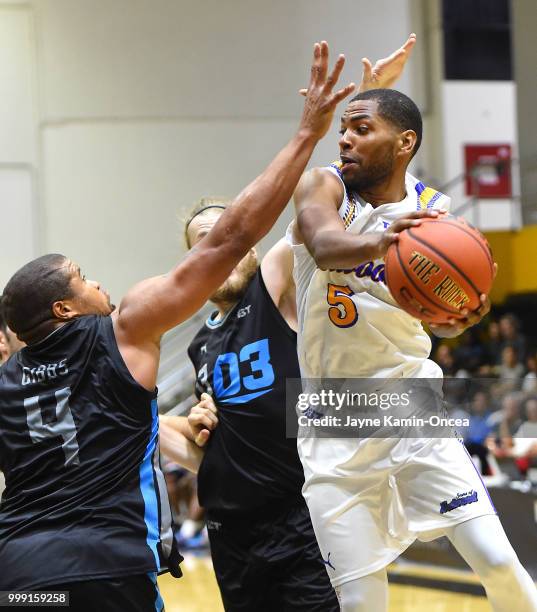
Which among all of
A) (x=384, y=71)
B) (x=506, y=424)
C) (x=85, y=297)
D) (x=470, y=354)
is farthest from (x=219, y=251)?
(x=470, y=354)

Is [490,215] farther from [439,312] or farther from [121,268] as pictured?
[439,312]

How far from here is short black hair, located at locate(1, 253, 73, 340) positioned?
2.99 metres

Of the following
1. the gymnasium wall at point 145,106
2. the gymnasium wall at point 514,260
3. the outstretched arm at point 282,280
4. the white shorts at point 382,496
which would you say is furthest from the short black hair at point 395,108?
the gymnasium wall at point 514,260

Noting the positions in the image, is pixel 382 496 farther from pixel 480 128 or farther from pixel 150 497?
pixel 480 128

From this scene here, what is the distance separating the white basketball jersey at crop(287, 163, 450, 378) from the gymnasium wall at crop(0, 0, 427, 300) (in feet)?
30.3

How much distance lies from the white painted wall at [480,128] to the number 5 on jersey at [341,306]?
10.5 metres

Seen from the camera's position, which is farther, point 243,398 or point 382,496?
point 243,398

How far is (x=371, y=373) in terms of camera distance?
3.29 meters

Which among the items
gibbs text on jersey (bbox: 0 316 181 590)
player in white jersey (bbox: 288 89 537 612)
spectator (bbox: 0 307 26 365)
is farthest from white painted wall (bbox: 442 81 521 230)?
gibbs text on jersey (bbox: 0 316 181 590)

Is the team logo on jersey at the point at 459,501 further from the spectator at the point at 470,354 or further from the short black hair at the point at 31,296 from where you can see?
the spectator at the point at 470,354

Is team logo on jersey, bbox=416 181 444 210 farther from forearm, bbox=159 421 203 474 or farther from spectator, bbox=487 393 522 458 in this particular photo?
spectator, bbox=487 393 522 458

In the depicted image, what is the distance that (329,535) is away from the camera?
10.6 feet

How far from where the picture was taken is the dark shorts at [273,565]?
11.9 feet

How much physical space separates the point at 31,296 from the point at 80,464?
55 centimetres
